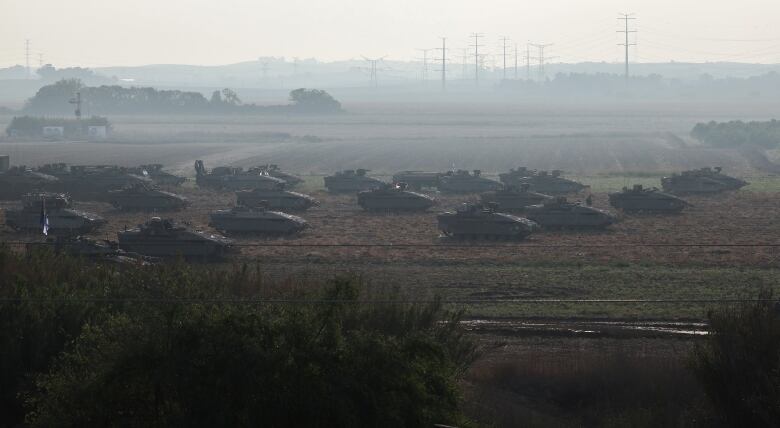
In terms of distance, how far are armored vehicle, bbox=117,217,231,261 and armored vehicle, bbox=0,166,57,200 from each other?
17.7 meters

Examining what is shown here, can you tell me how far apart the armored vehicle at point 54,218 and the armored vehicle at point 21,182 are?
32.1 feet

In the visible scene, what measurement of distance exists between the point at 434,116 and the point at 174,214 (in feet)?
332

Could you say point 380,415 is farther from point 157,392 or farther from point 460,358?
point 460,358

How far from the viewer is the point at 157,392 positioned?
13.3 m

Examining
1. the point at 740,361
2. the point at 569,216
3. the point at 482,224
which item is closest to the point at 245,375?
the point at 740,361

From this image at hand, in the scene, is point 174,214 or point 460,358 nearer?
point 460,358

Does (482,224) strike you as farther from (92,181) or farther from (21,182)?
(21,182)

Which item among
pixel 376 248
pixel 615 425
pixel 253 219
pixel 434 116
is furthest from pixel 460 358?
pixel 434 116

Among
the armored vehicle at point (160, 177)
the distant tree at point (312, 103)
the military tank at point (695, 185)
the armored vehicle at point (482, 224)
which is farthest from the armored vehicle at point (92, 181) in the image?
the distant tree at point (312, 103)

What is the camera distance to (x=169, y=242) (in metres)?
29.7

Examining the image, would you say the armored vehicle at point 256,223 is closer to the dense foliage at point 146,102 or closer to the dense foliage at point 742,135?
the dense foliage at point 742,135

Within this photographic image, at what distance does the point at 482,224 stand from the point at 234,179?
57.9 feet

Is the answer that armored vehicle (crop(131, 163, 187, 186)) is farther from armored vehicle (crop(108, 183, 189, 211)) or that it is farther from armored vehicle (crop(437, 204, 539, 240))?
armored vehicle (crop(437, 204, 539, 240))

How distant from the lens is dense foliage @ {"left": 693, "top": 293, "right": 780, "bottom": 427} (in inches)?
583
